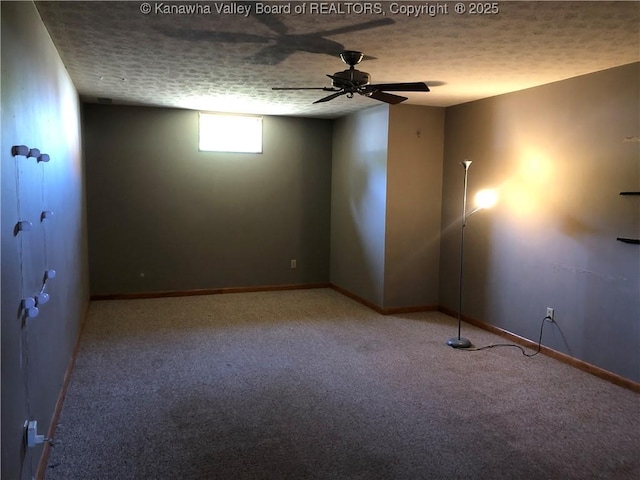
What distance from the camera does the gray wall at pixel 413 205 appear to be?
522 centimetres

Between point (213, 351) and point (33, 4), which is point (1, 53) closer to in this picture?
point (33, 4)

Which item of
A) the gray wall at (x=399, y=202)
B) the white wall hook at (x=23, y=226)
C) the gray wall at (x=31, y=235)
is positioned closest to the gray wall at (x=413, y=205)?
the gray wall at (x=399, y=202)

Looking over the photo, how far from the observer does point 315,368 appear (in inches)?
146

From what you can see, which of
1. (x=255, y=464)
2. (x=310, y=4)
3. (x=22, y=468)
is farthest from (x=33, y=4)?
(x=255, y=464)

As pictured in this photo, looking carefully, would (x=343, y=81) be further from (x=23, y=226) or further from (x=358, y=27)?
(x=23, y=226)

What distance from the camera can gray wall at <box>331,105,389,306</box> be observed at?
5348 millimetres

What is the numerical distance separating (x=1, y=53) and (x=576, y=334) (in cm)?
411

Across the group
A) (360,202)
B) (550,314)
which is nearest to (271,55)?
(360,202)

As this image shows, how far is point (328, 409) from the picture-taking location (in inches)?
119

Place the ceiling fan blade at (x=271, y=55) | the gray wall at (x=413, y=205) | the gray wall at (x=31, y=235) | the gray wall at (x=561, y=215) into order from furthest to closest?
the gray wall at (x=413, y=205) → the gray wall at (x=561, y=215) → the ceiling fan blade at (x=271, y=55) → the gray wall at (x=31, y=235)

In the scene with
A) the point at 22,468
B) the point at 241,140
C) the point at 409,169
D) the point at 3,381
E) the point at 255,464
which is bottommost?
the point at 255,464

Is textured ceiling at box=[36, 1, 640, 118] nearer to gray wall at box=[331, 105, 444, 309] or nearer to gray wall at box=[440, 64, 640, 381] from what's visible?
gray wall at box=[440, 64, 640, 381]

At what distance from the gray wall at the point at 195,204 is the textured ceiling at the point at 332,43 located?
1339 mm

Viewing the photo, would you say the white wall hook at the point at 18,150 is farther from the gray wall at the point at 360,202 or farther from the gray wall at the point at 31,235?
the gray wall at the point at 360,202
